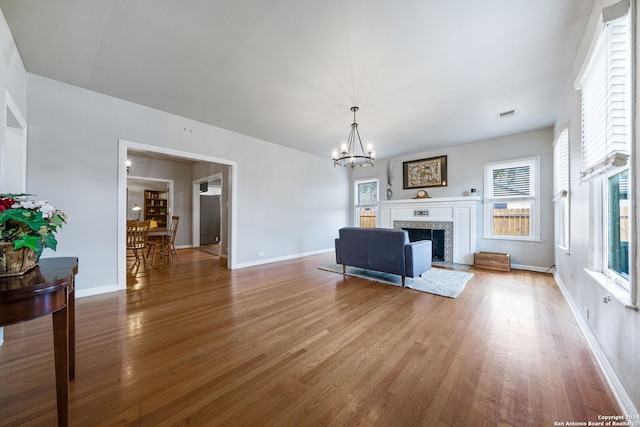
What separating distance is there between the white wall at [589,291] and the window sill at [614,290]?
0.04 meters

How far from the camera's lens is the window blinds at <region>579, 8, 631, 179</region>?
1.38 metres

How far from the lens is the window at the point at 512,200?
15.1 ft

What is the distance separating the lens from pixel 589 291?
205 centimetres

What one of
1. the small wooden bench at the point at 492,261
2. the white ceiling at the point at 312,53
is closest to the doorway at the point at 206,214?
the white ceiling at the point at 312,53

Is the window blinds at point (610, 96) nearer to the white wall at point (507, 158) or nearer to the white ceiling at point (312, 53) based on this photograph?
the white ceiling at point (312, 53)

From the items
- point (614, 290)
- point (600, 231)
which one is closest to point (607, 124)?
point (600, 231)

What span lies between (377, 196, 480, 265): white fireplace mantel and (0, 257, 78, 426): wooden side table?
5804 mm

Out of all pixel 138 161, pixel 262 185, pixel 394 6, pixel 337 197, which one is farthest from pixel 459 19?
pixel 138 161

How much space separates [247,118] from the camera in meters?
4.00

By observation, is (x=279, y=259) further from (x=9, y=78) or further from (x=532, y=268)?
(x=532, y=268)

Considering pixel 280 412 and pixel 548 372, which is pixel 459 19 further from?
pixel 280 412

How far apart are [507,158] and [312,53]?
15.3ft

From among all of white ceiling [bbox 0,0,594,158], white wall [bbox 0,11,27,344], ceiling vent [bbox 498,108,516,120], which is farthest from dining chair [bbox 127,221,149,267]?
ceiling vent [bbox 498,108,516,120]

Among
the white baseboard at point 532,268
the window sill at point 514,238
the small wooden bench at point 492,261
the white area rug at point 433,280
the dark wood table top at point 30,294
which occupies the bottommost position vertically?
the white area rug at point 433,280
